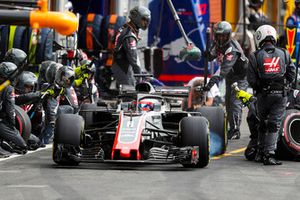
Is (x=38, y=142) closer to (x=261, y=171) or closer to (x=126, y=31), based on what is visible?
(x=126, y=31)

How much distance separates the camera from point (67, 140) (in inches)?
493

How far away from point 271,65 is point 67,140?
109 inches

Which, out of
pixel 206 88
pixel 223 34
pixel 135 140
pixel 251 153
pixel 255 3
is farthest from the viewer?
pixel 255 3

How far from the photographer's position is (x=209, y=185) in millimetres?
11125

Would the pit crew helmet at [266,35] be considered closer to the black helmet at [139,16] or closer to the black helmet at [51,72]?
the black helmet at [139,16]

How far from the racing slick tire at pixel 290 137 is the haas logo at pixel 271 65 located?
0.93 metres

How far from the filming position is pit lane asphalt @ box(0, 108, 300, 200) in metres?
10.2

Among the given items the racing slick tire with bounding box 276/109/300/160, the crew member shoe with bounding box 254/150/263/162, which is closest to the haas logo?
the racing slick tire with bounding box 276/109/300/160

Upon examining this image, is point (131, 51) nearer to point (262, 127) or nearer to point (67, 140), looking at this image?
point (262, 127)

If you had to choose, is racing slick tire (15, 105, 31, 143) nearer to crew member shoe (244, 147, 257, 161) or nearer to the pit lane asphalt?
the pit lane asphalt

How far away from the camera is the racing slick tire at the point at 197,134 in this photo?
12.5 m

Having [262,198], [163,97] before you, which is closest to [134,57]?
[163,97]

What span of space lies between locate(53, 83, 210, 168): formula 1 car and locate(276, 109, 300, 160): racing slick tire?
1.46 m

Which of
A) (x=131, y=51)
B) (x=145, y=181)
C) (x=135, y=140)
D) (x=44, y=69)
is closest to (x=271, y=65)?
(x=135, y=140)
